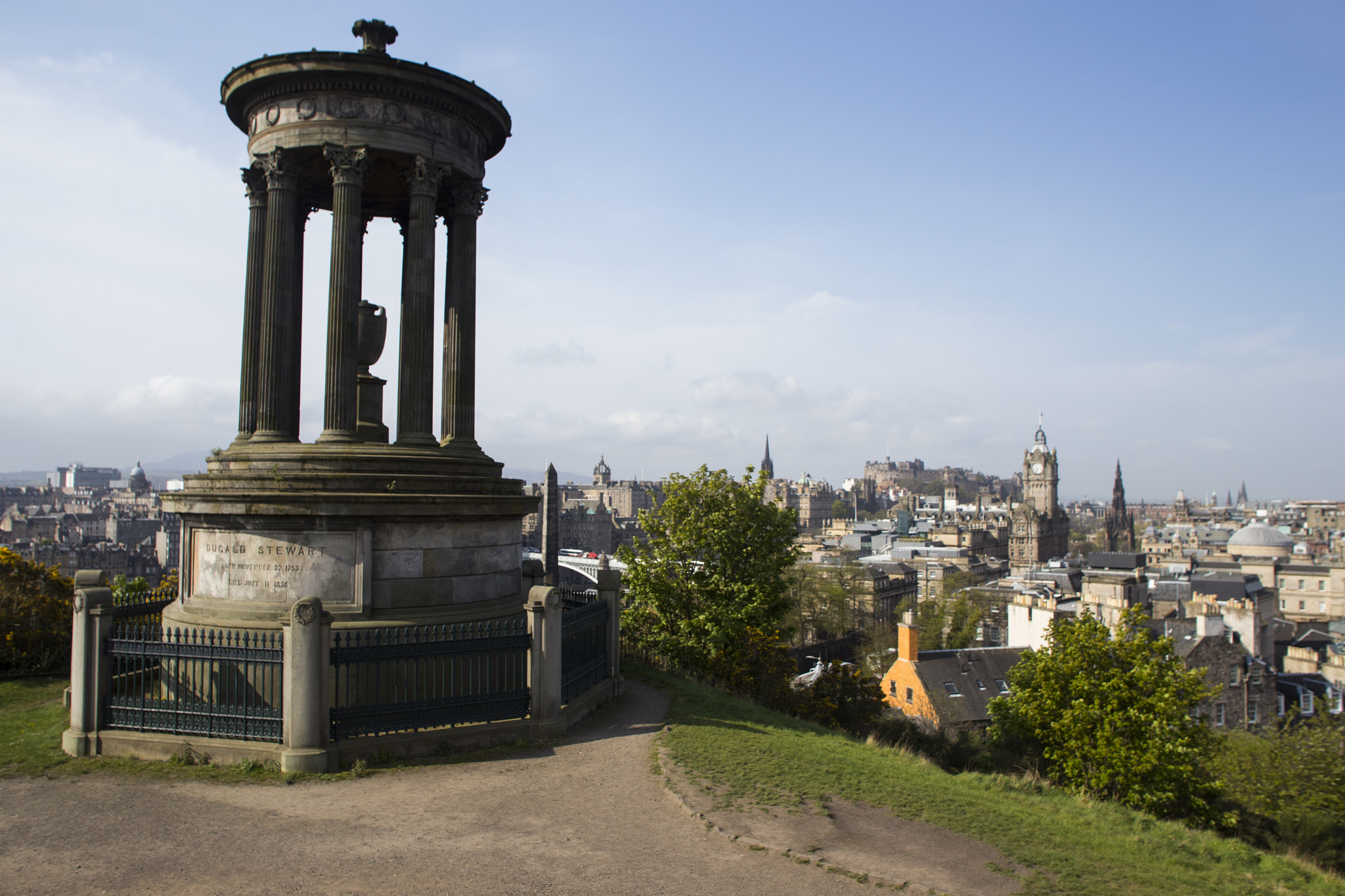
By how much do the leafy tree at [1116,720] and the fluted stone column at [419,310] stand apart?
18.0m

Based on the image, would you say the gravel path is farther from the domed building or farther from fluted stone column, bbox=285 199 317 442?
the domed building

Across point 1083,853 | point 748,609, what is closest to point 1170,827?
point 1083,853

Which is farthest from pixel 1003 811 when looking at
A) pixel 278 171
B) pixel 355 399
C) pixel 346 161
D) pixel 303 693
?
pixel 278 171

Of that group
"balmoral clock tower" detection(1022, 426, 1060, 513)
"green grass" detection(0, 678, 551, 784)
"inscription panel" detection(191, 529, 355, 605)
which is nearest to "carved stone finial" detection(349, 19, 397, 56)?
"inscription panel" detection(191, 529, 355, 605)

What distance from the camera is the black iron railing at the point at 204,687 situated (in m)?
11.0

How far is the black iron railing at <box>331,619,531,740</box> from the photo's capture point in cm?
1110

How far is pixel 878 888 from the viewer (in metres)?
7.86

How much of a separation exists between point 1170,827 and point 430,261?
1463cm

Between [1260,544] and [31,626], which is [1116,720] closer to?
[31,626]

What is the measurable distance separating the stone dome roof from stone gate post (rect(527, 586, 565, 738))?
143102mm

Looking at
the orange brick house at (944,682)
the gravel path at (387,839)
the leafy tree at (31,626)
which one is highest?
the leafy tree at (31,626)

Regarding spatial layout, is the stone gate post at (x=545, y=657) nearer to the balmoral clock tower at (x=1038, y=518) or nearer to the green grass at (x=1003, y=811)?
the green grass at (x=1003, y=811)

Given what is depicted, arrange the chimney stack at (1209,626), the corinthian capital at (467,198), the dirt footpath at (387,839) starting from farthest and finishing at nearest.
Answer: the chimney stack at (1209,626) → the corinthian capital at (467,198) → the dirt footpath at (387,839)

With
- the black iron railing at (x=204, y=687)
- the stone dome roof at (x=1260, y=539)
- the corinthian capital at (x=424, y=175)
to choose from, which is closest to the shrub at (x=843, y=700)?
the black iron railing at (x=204, y=687)
